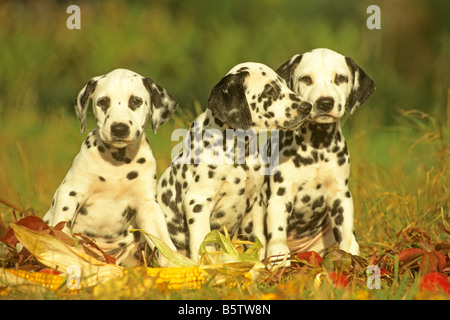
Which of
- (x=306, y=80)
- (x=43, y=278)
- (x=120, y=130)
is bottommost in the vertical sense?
(x=43, y=278)

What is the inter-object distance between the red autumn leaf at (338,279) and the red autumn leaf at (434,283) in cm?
53

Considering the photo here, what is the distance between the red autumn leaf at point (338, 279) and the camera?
469 cm

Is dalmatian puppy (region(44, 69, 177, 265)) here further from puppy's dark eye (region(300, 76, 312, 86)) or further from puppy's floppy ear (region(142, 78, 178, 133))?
puppy's dark eye (region(300, 76, 312, 86))

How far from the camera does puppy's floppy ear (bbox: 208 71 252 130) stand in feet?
17.9

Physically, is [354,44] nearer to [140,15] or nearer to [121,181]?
[140,15]

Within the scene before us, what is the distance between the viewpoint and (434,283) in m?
4.68

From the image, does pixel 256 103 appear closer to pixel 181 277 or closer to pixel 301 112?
pixel 301 112

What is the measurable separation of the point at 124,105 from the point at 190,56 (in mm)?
11522

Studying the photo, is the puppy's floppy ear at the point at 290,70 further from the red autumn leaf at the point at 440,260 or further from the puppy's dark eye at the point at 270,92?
the red autumn leaf at the point at 440,260

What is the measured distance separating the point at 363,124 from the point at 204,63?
6.23m

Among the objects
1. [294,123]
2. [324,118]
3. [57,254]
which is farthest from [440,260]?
[57,254]

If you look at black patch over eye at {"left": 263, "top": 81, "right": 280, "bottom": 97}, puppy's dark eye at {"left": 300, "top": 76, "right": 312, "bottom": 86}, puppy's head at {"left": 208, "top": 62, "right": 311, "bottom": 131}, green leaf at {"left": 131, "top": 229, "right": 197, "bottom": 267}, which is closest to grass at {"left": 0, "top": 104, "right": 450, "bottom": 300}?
green leaf at {"left": 131, "top": 229, "right": 197, "bottom": 267}

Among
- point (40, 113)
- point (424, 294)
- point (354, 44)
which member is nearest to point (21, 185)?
point (40, 113)

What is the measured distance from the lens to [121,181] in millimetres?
5621
